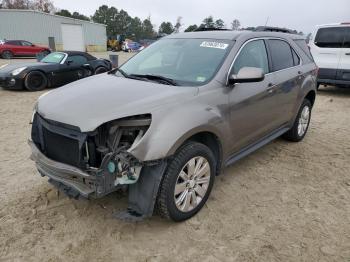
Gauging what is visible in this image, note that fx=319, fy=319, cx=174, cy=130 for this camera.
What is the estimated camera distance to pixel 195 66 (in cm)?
350

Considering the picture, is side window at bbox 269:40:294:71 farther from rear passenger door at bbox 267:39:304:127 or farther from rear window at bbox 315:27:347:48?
rear window at bbox 315:27:347:48

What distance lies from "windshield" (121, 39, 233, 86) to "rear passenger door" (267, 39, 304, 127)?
956mm

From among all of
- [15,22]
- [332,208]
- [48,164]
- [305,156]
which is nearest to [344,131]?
[305,156]

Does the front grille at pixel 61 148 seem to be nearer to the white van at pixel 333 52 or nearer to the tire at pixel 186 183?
the tire at pixel 186 183

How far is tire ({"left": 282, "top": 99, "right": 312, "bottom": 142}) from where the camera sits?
517 centimetres

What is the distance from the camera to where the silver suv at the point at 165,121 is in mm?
2604

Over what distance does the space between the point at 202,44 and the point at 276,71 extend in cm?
115

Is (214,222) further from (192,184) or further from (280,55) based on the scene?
(280,55)

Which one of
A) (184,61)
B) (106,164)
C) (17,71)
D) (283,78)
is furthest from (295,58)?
(17,71)

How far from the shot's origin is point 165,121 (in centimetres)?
271

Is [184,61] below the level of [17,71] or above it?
above

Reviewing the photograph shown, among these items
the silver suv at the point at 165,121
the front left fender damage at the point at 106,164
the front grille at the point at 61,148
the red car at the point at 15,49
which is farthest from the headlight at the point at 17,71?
the red car at the point at 15,49

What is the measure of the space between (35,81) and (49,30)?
86.7 ft

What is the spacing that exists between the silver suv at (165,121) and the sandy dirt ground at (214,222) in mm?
283
